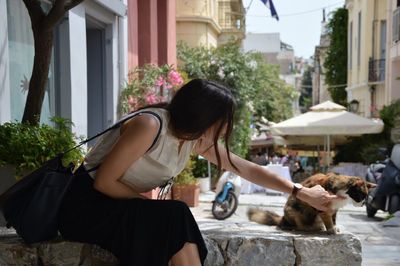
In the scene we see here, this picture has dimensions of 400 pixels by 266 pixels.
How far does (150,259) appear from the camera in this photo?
2.71 m

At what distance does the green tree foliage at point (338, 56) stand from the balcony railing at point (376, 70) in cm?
725

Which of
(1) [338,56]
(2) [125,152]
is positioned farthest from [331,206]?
(1) [338,56]

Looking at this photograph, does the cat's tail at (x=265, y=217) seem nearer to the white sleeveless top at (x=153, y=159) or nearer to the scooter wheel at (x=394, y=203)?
the white sleeveless top at (x=153, y=159)

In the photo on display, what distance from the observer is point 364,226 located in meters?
9.36

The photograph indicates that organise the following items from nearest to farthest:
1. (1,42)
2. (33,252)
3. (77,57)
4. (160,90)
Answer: (33,252), (1,42), (77,57), (160,90)

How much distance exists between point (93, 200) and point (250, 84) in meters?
13.0

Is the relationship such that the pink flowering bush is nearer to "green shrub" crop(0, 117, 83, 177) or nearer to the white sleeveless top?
"green shrub" crop(0, 117, 83, 177)

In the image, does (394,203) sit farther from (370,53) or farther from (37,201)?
(370,53)

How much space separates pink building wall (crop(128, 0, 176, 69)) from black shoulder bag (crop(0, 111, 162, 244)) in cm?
681

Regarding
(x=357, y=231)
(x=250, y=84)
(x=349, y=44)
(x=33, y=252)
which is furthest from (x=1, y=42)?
(x=349, y=44)

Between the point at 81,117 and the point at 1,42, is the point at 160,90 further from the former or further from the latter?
the point at 1,42

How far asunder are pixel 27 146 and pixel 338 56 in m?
31.5

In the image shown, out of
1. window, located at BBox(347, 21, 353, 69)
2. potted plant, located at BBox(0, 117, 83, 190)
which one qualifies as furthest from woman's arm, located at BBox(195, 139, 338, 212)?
window, located at BBox(347, 21, 353, 69)

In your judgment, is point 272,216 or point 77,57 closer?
point 272,216
